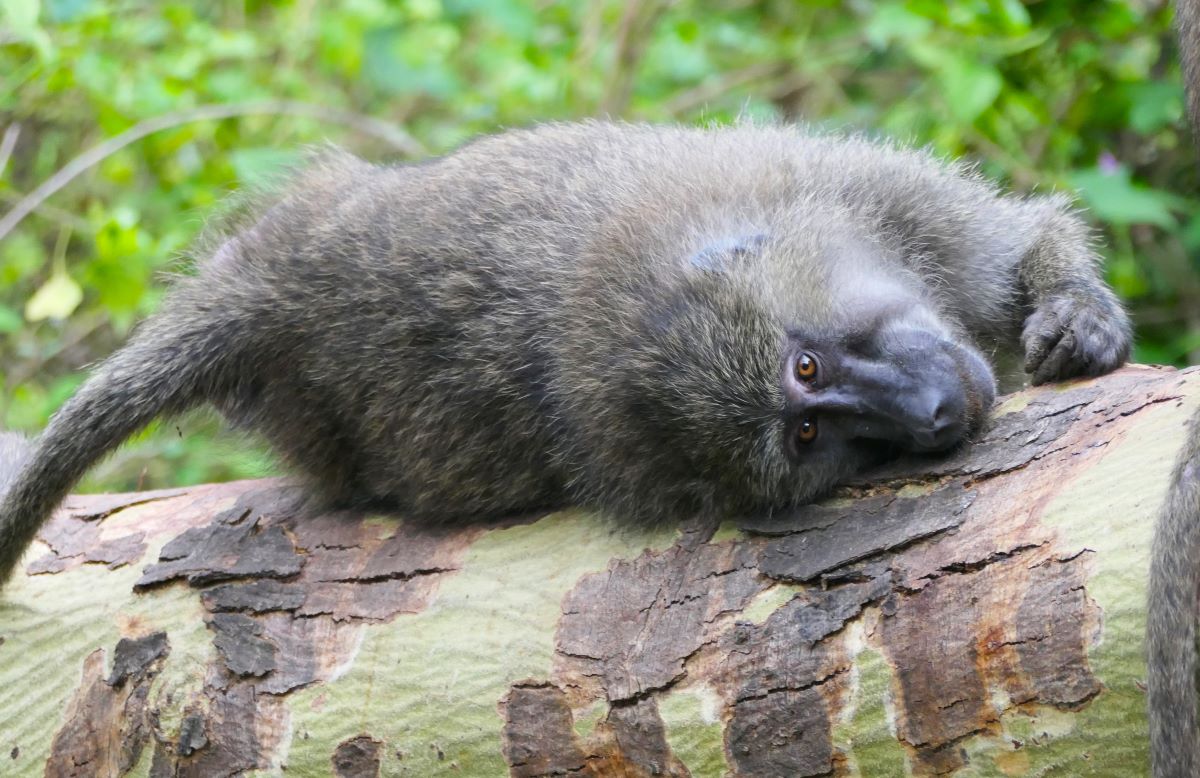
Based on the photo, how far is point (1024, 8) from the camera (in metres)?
5.24

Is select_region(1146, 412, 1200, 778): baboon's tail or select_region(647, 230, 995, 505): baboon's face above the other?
select_region(1146, 412, 1200, 778): baboon's tail

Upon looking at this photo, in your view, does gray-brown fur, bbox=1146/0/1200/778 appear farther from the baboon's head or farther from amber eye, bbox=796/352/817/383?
amber eye, bbox=796/352/817/383

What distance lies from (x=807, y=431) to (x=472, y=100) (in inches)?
153

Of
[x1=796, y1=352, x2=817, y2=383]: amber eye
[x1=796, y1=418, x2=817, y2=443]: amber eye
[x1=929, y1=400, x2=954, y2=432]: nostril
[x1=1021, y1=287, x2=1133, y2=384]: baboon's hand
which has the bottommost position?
[x1=796, y1=418, x2=817, y2=443]: amber eye

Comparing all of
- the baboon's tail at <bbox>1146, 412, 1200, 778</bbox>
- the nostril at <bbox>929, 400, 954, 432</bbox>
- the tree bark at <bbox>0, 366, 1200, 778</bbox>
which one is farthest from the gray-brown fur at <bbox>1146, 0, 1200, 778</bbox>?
the nostril at <bbox>929, 400, 954, 432</bbox>

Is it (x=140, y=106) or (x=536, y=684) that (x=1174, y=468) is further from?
(x=140, y=106)

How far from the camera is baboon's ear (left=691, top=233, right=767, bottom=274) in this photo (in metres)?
3.19

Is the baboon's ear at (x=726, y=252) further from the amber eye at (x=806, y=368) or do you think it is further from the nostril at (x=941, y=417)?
the nostril at (x=941, y=417)

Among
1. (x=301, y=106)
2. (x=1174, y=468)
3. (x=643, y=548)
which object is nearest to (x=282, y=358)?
(x=643, y=548)

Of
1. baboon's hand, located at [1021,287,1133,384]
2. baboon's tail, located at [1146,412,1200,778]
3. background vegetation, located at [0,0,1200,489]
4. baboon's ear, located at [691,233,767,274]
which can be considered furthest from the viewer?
background vegetation, located at [0,0,1200,489]

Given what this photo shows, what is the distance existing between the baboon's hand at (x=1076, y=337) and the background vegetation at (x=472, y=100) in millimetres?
1540

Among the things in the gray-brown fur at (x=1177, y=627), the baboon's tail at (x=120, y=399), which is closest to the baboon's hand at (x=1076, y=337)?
the gray-brown fur at (x=1177, y=627)

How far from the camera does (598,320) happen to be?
10.6 ft

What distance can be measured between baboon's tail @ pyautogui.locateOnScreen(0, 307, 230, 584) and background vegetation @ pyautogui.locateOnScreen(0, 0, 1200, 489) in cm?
33
